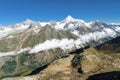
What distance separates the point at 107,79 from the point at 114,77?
5661mm

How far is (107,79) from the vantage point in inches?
7830

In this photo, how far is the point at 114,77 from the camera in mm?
198625
